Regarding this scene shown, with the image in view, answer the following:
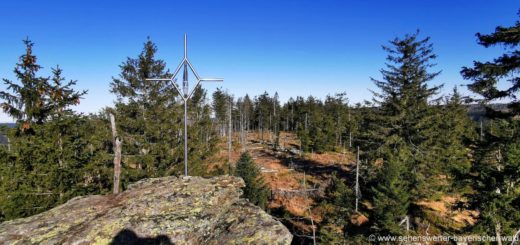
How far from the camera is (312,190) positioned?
33844mm

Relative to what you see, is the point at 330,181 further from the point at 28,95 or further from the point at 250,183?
the point at 28,95

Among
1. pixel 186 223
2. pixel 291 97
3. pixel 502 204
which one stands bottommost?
pixel 502 204

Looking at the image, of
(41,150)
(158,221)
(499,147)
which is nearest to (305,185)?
(499,147)

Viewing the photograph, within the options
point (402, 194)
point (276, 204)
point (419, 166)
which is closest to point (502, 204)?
point (402, 194)

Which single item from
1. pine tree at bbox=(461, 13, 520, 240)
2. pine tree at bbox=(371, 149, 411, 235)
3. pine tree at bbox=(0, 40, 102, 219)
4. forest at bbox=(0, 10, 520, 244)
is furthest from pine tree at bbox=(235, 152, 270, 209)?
pine tree at bbox=(461, 13, 520, 240)

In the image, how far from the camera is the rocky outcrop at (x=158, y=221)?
20.0ft

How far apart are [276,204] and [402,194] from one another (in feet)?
41.4

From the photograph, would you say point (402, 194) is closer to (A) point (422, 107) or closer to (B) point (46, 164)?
(A) point (422, 107)

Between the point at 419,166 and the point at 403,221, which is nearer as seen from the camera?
the point at 403,221

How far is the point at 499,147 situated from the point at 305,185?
24459 mm

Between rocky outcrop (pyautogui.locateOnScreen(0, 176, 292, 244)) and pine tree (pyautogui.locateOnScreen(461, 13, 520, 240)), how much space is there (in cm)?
930

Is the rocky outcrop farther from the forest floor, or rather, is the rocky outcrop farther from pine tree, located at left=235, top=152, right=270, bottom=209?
pine tree, located at left=235, top=152, right=270, bottom=209

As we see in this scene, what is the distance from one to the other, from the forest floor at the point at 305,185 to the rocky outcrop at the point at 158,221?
30.8ft

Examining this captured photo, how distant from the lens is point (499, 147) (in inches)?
470
